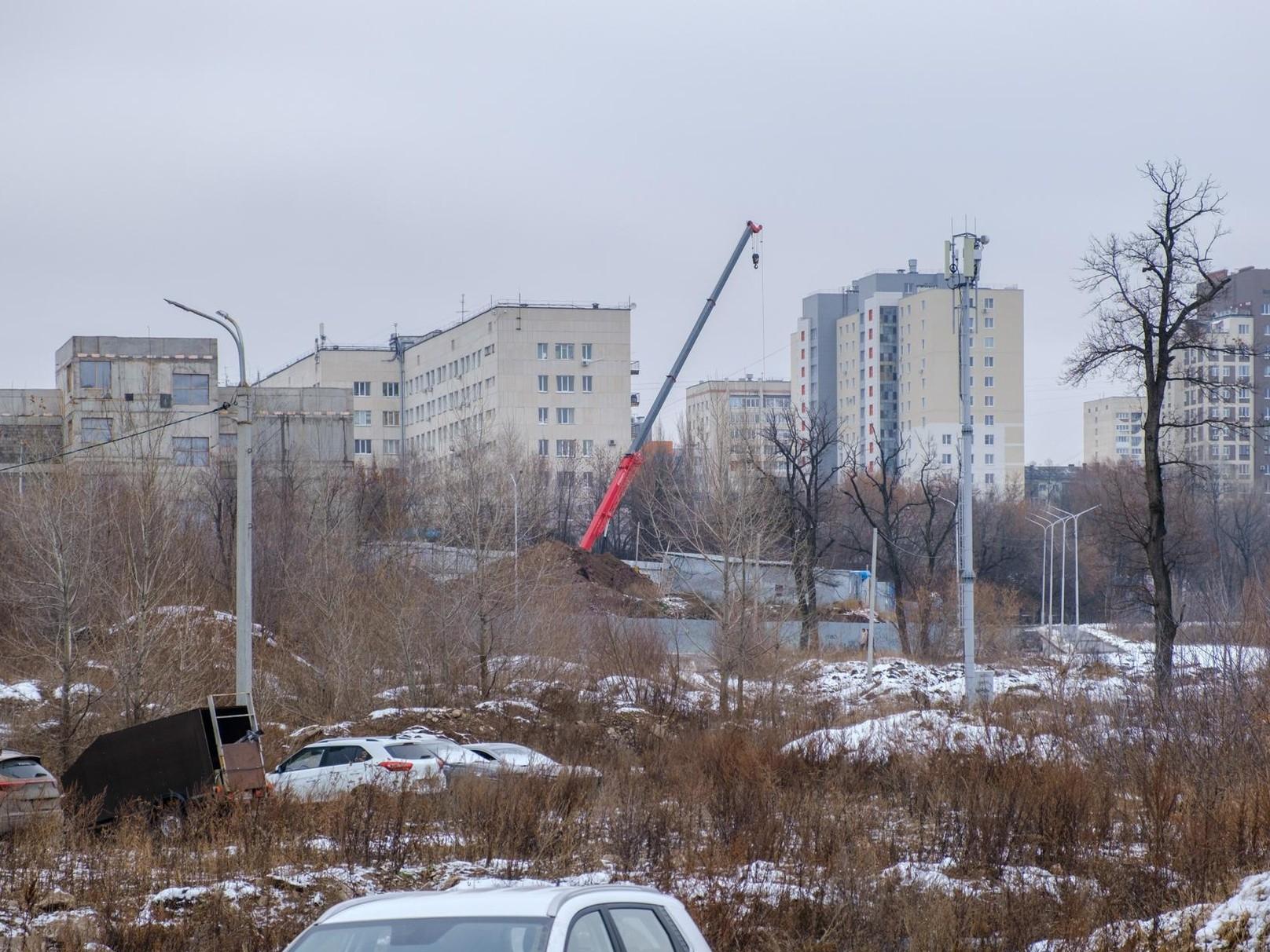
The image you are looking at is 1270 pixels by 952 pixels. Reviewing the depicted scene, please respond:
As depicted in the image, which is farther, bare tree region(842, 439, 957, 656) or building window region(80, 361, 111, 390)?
building window region(80, 361, 111, 390)

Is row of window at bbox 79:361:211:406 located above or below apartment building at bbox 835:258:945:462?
below

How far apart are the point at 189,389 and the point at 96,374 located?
4855 millimetres

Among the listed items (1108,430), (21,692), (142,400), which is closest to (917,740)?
(21,692)

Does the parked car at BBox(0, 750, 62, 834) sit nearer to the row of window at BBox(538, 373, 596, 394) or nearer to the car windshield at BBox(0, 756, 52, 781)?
the car windshield at BBox(0, 756, 52, 781)

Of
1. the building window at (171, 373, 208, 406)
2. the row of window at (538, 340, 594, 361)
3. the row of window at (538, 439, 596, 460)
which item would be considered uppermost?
the row of window at (538, 340, 594, 361)

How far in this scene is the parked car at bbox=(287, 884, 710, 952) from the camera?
5.75 metres

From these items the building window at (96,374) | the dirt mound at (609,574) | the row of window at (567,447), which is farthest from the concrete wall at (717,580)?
the row of window at (567,447)

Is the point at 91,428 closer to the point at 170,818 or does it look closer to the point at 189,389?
the point at 189,389

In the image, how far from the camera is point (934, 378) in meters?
129

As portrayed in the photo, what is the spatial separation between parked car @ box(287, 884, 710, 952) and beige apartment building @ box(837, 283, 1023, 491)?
386ft

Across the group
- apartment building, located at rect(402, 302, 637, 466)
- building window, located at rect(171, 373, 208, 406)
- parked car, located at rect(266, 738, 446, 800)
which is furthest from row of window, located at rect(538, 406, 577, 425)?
parked car, located at rect(266, 738, 446, 800)

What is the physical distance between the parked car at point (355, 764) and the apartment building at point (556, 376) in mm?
78198

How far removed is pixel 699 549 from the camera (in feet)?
126

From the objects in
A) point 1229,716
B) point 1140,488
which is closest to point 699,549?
point 1229,716
